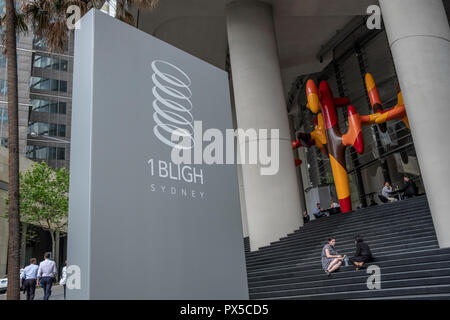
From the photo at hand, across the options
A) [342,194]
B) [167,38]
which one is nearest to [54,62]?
[167,38]

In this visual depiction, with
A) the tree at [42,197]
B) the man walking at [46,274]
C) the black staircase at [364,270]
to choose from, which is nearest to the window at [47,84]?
the tree at [42,197]

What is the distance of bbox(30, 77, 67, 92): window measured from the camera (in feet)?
162

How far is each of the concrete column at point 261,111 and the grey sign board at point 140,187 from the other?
36.9ft

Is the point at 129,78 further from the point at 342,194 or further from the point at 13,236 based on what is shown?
the point at 342,194

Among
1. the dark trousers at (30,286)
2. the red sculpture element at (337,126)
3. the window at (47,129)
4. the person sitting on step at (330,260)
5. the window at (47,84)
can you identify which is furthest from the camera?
the window at (47,84)

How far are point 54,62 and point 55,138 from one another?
1028cm

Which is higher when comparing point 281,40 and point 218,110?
point 281,40

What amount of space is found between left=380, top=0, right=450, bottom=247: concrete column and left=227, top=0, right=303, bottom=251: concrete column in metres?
7.36

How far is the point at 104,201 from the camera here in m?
4.49

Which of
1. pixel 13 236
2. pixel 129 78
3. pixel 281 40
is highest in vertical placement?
pixel 281 40

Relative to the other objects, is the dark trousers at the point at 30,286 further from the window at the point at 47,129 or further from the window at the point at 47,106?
the window at the point at 47,106

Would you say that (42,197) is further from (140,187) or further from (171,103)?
(140,187)

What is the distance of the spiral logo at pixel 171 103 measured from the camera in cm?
549

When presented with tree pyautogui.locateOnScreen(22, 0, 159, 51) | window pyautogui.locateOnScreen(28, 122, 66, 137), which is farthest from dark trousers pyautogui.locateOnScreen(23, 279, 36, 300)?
window pyautogui.locateOnScreen(28, 122, 66, 137)
